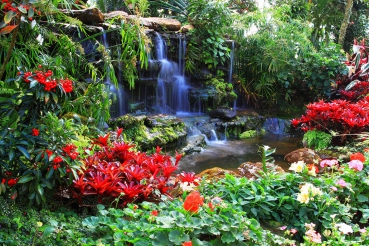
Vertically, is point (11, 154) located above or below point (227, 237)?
above

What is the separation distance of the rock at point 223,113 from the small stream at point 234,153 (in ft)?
2.49

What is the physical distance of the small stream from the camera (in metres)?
5.38

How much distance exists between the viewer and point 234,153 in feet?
20.4

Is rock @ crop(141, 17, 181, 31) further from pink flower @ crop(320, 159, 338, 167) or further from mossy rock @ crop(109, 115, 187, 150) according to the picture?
pink flower @ crop(320, 159, 338, 167)

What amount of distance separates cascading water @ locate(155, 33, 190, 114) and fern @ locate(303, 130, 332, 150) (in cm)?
366

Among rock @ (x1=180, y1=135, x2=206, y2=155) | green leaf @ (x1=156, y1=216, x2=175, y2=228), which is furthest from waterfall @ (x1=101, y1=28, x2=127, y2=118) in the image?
green leaf @ (x1=156, y1=216, x2=175, y2=228)

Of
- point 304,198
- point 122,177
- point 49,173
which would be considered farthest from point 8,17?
point 304,198

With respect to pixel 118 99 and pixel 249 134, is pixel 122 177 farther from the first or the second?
pixel 249 134

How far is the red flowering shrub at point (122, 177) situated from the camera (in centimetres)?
231

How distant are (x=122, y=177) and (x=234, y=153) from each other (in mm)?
3982

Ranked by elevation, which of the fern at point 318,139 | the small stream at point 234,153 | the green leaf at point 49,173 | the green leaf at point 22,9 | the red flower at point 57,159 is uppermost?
the green leaf at point 22,9

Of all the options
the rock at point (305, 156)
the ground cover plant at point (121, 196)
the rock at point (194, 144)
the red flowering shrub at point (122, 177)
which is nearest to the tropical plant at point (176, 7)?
the rock at point (194, 144)

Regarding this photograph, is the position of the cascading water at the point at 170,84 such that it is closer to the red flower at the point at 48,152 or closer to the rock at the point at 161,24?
the rock at the point at 161,24

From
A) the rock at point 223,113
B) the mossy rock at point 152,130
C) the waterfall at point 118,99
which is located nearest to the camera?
the mossy rock at point 152,130
